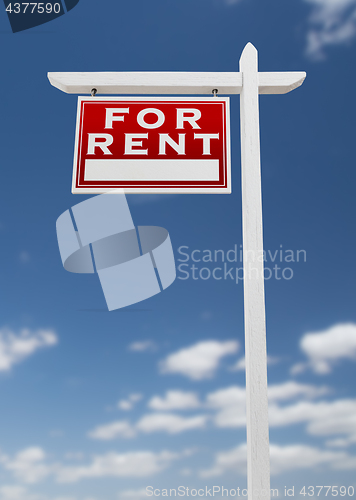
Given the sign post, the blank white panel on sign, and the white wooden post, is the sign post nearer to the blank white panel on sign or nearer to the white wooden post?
the white wooden post

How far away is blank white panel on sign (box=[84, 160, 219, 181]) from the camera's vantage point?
3092 millimetres

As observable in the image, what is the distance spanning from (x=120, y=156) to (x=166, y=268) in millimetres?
3009

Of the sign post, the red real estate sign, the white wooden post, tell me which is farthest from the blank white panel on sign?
the white wooden post

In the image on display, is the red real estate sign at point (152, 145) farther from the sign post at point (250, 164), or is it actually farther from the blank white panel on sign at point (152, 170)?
the sign post at point (250, 164)

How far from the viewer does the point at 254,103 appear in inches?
122

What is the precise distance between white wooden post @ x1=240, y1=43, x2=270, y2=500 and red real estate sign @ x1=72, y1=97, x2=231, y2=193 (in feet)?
0.66

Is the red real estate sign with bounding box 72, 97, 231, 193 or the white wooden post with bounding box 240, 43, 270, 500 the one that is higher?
the red real estate sign with bounding box 72, 97, 231, 193

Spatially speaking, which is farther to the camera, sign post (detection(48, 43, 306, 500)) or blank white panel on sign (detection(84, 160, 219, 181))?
blank white panel on sign (detection(84, 160, 219, 181))

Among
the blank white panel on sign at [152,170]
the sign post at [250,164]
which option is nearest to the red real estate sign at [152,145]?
the blank white panel on sign at [152,170]

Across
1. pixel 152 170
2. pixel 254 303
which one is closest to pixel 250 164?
pixel 152 170

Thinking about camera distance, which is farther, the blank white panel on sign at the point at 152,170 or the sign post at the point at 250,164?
the blank white panel on sign at the point at 152,170

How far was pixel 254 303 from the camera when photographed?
2.70 m

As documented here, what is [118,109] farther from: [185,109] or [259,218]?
[259,218]

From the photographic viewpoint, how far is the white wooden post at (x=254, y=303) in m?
2.53
